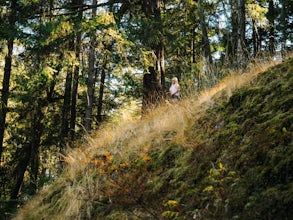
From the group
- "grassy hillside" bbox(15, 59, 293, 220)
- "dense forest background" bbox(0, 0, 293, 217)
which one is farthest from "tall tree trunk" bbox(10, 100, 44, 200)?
"grassy hillside" bbox(15, 59, 293, 220)

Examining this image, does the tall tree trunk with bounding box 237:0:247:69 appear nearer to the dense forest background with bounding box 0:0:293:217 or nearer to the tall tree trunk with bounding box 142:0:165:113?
the dense forest background with bounding box 0:0:293:217

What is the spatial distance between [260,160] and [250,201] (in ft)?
1.49

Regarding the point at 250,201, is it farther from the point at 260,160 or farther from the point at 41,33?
the point at 41,33

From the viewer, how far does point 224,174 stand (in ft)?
10.7

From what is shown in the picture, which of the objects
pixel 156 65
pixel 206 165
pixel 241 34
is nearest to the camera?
pixel 206 165

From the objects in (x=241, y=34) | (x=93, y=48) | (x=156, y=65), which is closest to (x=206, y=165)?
(x=241, y=34)

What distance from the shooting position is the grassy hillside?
2770 mm

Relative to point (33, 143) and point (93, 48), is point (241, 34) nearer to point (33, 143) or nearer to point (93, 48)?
point (93, 48)

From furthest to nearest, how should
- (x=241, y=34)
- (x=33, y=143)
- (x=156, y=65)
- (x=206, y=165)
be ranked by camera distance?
(x=33, y=143), (x=156, y=65), (x=241, y=34), (x=206, y=165)

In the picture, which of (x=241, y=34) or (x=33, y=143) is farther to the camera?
(x=33, y=143)

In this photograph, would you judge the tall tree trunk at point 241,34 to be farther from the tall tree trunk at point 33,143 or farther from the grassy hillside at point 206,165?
the tall tree trunk at point 33,143

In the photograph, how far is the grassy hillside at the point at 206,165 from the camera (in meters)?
2.77

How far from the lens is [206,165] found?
362 cm

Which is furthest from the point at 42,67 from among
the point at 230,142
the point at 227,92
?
the point at 230,142
